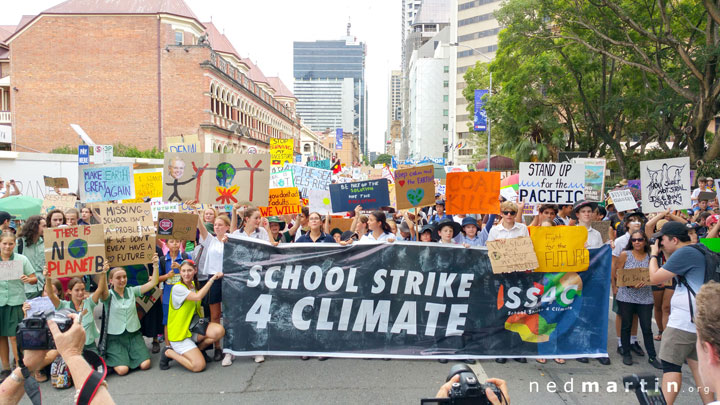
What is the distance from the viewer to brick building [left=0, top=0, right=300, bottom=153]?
39594mm

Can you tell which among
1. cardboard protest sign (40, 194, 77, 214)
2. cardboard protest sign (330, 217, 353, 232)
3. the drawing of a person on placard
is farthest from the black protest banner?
cardboard protest sign (40, 194, 77, 214)

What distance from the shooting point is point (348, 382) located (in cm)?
520

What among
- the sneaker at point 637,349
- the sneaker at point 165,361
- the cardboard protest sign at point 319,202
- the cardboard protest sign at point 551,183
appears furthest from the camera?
the cardboard protest sign at point 319,202

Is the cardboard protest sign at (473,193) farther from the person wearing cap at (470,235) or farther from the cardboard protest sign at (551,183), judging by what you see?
the cardboard protest sign at (551,183)

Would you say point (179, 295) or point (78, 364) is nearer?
point (78, 364)

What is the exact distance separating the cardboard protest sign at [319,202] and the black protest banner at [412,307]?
8.23 feet

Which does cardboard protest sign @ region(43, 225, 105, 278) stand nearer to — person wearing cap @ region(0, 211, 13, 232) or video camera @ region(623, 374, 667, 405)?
person wearing cap @ region(0, 211, 13, 232)

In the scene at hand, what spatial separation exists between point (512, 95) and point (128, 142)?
3004 cm

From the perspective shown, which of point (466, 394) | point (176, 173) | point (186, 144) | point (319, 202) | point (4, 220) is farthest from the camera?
point (186, 144)

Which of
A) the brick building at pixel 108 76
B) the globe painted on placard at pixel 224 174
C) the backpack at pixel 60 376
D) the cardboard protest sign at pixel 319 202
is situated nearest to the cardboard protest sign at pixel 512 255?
the cardboard protest sign at pixel 319 202

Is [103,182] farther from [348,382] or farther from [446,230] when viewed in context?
[446,230]

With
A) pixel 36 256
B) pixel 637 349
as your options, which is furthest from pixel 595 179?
pixel 36 256

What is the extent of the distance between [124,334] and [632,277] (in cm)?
583

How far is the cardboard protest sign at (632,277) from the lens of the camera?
577 cm
